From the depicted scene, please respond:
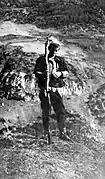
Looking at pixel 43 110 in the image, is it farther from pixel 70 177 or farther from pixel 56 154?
pixel 70 177

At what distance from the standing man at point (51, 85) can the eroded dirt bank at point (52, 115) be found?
9cm

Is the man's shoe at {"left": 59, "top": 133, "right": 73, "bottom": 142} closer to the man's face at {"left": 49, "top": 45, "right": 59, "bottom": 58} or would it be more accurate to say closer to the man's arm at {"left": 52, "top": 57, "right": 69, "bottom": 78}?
the man's arm at {"left": 52, "top": 57, "right": 69, "bottom": 78}

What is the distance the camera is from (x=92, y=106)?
274 inches

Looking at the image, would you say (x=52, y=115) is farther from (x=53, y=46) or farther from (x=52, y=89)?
(x=53, y=46)

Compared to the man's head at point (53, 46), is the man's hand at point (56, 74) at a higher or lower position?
lower

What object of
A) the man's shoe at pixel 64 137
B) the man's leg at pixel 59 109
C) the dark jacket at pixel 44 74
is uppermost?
the dark jacket at pixel 44 74

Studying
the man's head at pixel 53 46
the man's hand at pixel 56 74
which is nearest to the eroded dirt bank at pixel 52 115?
the man's head at pixel 53 46

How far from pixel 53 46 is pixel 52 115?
129 cm

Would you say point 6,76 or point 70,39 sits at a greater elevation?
point 70,39

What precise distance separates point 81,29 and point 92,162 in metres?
2.54

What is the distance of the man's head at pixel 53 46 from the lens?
6.93 m

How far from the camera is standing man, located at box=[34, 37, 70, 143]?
22.2 ft

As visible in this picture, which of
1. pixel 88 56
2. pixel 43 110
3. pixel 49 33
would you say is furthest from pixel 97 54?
pixel 43 110

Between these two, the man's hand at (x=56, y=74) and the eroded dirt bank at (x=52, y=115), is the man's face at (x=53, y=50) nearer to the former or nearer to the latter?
the eroded dirt bank at (x=52, y=115)
